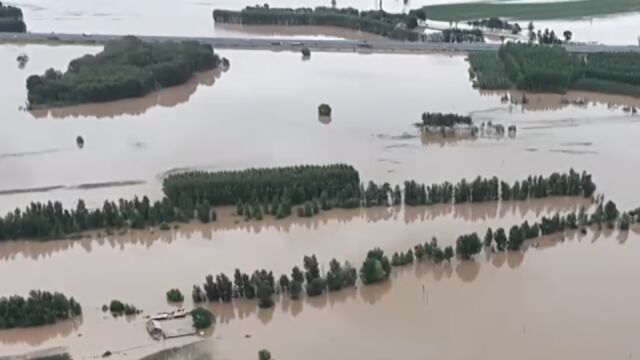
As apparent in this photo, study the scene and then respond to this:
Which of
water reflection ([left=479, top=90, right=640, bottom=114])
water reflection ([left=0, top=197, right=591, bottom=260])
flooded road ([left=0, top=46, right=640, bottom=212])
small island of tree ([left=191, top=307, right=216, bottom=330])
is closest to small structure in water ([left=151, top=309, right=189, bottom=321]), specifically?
small island of tree ([left=191, top=307, right=216, bottom=330])

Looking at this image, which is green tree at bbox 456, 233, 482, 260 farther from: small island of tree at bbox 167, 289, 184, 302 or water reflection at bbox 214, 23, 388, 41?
water reflection at bbox 214, 23, 388, 41

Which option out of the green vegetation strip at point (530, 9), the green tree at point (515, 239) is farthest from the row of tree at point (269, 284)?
the green vegetation strip at point (530, 9)

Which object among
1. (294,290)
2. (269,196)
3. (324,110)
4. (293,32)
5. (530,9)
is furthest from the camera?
(530,9)

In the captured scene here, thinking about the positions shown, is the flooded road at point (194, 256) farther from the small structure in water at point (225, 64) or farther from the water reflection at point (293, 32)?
the water reflection at point (293, 32)

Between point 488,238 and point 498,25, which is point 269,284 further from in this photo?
point 498,25

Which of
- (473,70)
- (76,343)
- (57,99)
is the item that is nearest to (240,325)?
(76,343)

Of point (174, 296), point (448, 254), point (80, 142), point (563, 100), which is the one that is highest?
point (563, 100)

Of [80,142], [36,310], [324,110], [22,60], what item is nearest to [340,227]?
[36,310]
